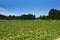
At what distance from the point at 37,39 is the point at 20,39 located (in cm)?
133

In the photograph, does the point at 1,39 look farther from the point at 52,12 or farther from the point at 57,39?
the point at 52,12

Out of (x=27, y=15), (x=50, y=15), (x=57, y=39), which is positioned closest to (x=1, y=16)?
(x=27, y=15)

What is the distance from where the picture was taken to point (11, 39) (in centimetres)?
1165

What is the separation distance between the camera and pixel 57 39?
13.0 meters

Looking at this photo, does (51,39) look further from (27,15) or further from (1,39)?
(27,15)

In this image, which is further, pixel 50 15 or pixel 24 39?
pixel 50 15

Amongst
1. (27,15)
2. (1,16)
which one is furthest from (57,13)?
(1,16)

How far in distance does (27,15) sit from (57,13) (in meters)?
17.4

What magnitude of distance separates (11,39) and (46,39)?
278 cm

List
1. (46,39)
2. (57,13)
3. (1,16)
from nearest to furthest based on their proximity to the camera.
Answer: (46,39) → (1,16) → (57,13)

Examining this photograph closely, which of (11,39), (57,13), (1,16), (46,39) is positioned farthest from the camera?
(57,13)

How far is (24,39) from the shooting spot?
11.9 metres

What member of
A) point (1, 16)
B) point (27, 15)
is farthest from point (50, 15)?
A: point (1, 16)

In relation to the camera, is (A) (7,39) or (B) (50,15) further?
(B) (50,15)
